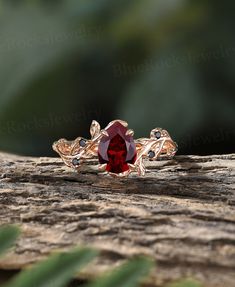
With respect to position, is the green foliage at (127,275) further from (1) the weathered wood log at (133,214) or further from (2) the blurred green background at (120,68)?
(2) the blurred green background at (120,68)

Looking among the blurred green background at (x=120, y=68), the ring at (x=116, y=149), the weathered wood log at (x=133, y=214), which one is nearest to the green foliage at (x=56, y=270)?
the weathered wood log at (x=133, y=214)

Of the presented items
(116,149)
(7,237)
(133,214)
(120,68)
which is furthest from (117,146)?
(120,68)

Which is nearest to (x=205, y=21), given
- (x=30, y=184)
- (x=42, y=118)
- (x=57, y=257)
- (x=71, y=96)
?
(x=71, y=96)

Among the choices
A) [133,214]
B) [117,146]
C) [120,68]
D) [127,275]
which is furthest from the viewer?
[120,68]

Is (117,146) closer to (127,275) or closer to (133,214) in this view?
(133,214)

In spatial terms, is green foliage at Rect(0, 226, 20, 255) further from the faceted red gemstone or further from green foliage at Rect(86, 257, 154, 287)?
the faceted red gemstone

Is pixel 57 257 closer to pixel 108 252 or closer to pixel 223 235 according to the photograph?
pixel 108 252
